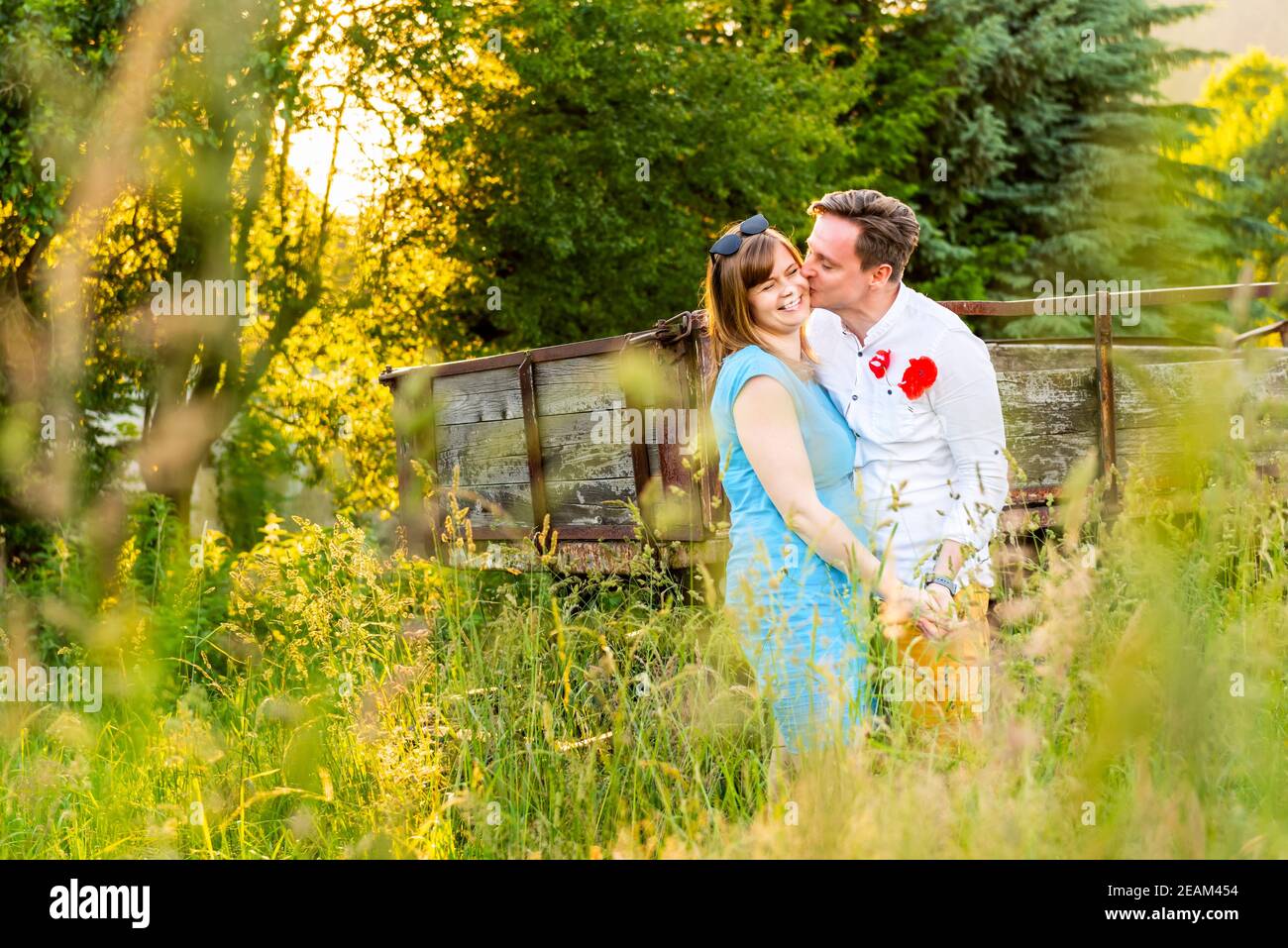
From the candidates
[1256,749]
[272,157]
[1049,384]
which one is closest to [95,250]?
[272,157]

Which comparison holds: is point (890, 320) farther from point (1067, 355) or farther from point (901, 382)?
point (1067, 355)

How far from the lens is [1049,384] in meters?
4.91

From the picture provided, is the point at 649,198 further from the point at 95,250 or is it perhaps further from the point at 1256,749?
the point at 1256,749

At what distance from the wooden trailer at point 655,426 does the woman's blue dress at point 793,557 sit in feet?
4.11

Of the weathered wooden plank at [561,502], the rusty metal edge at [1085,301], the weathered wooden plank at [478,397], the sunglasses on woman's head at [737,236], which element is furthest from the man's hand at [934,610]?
the weathered wooden plank at [478,397]

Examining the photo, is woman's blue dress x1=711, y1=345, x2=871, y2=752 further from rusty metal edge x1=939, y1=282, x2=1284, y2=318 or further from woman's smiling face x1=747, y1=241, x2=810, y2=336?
rusty metal edge x1=939, y1=282, x2=1284, y2=318

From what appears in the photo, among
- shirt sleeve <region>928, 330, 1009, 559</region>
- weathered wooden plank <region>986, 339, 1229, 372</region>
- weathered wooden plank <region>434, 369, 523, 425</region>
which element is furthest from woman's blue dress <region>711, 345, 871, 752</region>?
weathered wooden plank <region>434, 369, 523, 425</region>

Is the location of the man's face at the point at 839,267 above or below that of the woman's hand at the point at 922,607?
above

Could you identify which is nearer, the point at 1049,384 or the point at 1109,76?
the point at 1049,384

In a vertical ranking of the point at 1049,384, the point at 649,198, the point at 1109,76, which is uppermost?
the point at 1109,76

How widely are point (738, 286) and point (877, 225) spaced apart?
512mm

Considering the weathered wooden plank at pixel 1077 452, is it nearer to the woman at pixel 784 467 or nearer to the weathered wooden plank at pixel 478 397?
the woman at pixel 784 467

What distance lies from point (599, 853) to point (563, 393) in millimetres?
3219

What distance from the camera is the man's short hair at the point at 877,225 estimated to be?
3.19 metres
